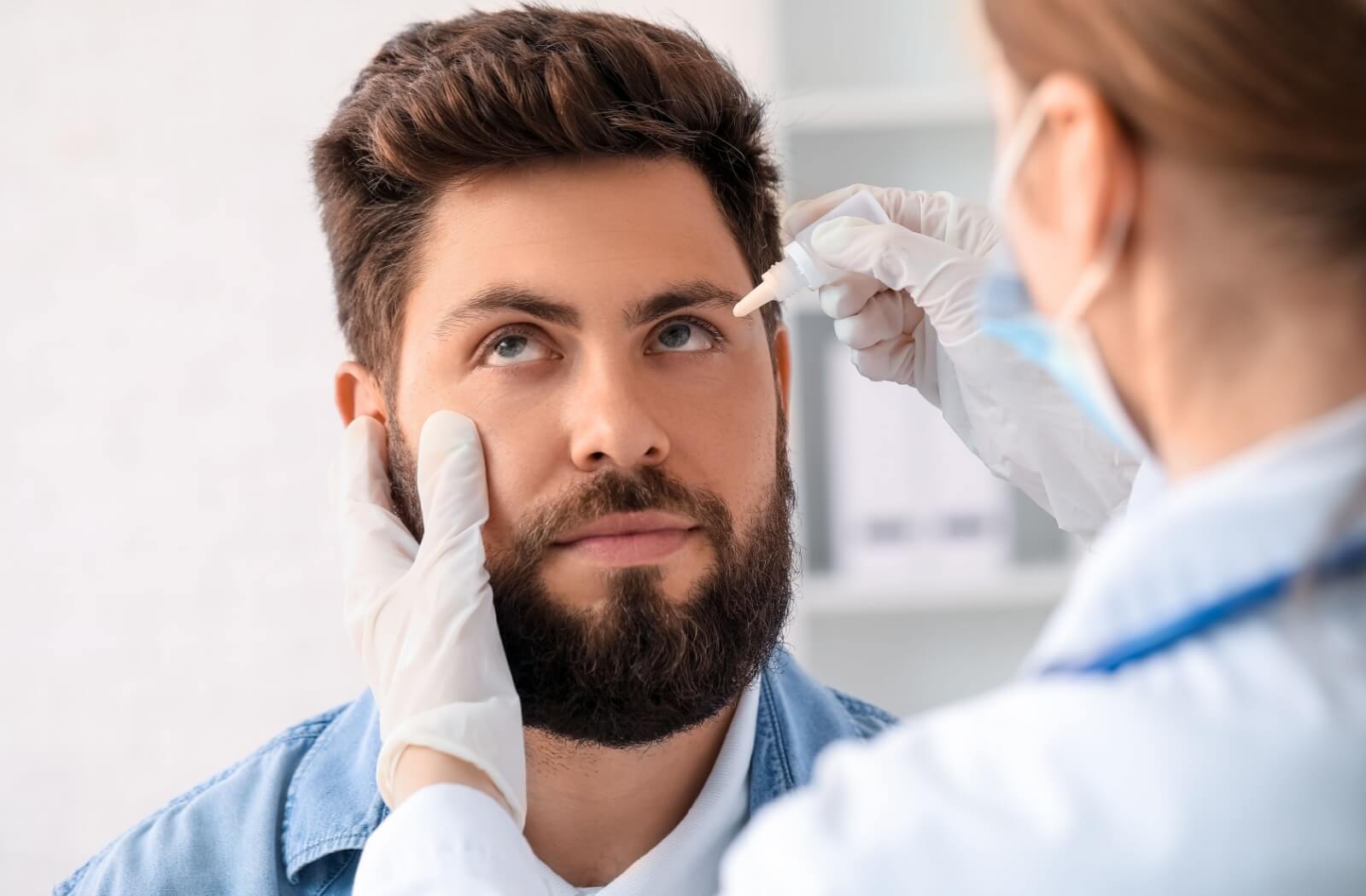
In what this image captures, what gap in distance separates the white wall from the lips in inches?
44.2

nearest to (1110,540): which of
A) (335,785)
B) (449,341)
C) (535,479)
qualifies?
(535,479)

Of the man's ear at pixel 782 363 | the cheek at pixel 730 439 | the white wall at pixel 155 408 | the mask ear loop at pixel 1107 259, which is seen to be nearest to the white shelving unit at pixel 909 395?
the white wall at pixel 155 408

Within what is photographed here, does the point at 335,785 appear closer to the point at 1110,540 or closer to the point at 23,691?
the point at 1110,540

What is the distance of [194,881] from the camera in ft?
4.24

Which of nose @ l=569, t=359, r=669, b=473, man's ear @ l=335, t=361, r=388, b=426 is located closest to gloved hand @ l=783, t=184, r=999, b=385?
nose @ l=569, t=359, r=669, b=473

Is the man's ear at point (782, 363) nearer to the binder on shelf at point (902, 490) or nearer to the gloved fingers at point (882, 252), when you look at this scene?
the gloved fingers at point (882, 252)

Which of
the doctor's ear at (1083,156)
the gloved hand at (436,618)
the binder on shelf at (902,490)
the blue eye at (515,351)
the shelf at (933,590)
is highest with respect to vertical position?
the doctor's ear at (1083,156)

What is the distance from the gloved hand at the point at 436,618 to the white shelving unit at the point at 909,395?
1.01 meters

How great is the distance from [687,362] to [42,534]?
55.4 inches

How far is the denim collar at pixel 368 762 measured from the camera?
131 centimetres

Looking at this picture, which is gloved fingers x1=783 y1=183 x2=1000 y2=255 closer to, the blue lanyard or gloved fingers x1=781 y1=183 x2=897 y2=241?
gloved fingers x1=781 y1=183 x2=897 y2=241

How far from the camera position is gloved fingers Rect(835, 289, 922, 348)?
1.44 metres

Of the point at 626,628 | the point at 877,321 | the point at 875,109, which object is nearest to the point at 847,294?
the point at 877,321

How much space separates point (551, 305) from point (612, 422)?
0.14 meters
